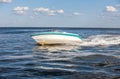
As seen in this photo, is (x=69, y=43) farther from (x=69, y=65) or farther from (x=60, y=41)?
(x=69, y=65)

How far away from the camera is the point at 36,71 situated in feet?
56.7

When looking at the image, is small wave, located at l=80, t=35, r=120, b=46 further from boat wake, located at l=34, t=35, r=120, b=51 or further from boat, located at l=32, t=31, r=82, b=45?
boat, located at l=32, t=31, r=82, b=45

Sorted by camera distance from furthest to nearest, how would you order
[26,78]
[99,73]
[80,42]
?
[80,42] → [99,73] → [26,78]

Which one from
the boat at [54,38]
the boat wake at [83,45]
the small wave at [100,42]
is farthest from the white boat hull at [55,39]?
the small wave at [100,42]

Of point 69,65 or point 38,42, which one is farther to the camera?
point 38,42

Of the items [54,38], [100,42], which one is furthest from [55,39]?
[100,42]

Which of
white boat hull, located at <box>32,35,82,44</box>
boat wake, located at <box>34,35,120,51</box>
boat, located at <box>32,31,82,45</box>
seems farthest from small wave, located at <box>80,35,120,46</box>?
boat, located at <box>32,31,82,45</box>

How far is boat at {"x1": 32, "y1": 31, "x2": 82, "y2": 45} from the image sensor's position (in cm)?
3628

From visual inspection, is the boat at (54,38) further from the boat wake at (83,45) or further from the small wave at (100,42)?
the small wave at (100,42)

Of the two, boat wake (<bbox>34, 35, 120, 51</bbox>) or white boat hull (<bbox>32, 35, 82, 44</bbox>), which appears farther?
white boat hull (<bbox>32, 35, 82, 44</bbox>)

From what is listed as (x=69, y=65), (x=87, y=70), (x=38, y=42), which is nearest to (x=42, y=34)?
(x=38, y=42)

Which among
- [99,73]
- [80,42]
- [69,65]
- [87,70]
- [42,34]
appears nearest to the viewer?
[99,73]

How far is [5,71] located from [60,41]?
20334 mm

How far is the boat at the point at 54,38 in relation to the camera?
3628 centimetres
